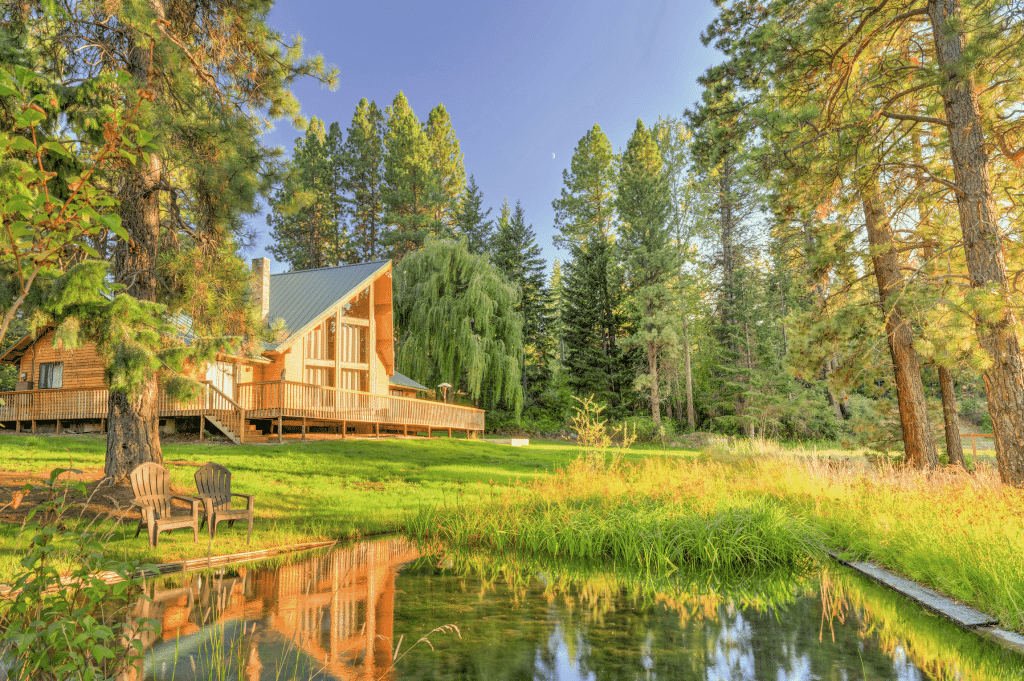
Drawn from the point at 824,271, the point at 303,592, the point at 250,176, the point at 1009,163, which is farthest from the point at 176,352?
the point at 1009,163

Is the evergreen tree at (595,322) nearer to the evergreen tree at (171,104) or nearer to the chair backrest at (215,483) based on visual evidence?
the evergreen tree at (171,104)

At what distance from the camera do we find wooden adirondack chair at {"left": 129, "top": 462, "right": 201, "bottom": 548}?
6.20 meters

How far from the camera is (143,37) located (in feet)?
25.9

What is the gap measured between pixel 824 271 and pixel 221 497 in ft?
33.4

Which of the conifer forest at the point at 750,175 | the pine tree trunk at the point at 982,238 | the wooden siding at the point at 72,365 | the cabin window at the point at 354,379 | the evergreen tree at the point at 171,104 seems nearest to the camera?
the conifer forest at the point at 750,175

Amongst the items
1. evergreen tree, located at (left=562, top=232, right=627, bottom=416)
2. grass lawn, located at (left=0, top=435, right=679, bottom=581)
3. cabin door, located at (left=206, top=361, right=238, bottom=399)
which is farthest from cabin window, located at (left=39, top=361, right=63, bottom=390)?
evergreen tree, located at (left=562, top=232, right=627, bottom=416)

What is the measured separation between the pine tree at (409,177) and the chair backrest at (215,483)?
29311mm

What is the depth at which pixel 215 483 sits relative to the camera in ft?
Result: 24.4

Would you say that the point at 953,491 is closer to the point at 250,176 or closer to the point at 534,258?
the point at 250,176

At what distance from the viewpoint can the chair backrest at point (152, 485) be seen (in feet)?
21.7

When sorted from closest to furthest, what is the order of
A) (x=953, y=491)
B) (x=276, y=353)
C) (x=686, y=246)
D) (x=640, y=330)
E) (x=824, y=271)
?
1. (x=953, y=491)
2. (x=824, y=271)
3. (x=276, y=353)
4. (x=640, y=330)
5. (x=686, y=246)

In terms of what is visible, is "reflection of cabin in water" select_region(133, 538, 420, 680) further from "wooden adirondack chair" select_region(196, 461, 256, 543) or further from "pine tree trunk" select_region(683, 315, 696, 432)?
"pine tree trunk" select_region(683, 315, 696, 432)

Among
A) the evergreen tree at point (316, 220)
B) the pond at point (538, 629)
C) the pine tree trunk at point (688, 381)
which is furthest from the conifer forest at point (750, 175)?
the evergreen tree at point (316, 220)

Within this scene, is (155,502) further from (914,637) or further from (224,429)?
(224,429)
